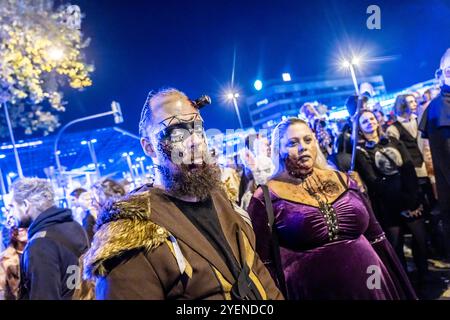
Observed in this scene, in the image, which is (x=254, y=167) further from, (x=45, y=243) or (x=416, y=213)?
Answer: (x=45, y=243)

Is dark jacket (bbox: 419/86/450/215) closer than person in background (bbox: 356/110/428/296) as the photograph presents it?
Yes

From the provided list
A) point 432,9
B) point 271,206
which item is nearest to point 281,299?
point 271,206

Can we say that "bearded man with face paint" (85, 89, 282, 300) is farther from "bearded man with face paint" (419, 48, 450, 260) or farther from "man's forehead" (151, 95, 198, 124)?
"bearded man with face paint" (419, 48, 450, 260)

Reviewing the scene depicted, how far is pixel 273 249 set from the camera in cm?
286

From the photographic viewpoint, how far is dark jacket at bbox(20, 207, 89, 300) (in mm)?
2932

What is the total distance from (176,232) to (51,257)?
1774mm

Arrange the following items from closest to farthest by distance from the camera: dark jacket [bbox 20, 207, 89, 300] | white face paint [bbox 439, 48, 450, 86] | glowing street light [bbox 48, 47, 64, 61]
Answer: dark jacket [bbox 20, 207, 89, 300] → white face paint [bbox 439, 48, 450, 86] → glowing street light [bbox 48, 47, 64, 61]

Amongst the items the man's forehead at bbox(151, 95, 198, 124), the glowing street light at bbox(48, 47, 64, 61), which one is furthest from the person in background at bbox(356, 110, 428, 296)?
the glowing street light at bbox(48, 47, 64, 61)

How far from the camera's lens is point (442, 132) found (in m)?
3.60

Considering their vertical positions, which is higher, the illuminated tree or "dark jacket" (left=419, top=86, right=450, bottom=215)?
the illuminated tree

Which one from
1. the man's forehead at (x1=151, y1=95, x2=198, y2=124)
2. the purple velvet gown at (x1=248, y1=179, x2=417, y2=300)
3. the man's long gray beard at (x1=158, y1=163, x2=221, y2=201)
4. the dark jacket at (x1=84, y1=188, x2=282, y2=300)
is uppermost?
the man's forehead at (x1=151, y1=95, x2=198, y2=124)

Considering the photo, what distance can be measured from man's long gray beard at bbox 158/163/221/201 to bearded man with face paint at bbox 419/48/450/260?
8.87ft

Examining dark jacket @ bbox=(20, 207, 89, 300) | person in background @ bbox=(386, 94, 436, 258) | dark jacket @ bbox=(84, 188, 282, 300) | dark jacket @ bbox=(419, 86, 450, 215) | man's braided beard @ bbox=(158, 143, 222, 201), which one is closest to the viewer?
dark jacket @ bbox=(84, 188, 282, 300)

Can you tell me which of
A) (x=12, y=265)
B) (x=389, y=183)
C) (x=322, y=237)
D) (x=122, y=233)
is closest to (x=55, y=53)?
(x=12, y=265)
